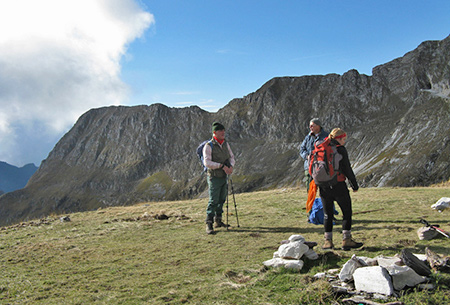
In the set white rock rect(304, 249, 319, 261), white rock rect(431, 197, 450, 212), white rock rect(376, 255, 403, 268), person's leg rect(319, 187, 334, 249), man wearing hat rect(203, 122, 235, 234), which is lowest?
white rock rect(431, 197, 450, 212)

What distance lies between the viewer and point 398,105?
11650 cm

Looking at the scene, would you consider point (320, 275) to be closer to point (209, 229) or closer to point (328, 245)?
point (328, 245)

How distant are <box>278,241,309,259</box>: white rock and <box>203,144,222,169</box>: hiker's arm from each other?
4561 millimetres

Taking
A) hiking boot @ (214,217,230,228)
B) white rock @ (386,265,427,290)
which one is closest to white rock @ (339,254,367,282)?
white rock @ (386,265,427,290)

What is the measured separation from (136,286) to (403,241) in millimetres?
5641

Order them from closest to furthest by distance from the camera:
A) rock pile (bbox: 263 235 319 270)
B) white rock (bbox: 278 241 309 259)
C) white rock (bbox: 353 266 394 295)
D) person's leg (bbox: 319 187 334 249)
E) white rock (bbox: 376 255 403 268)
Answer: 1. white rock (bbox: 353 266 394 295)
2. white rock (bbox: 376 255 403 268)
3. rock pile (bbox: 263 235 319 270)
4. white rock (bbox: 278 241 309 259)
5. person's leg (bbox: 319 187 334 249)

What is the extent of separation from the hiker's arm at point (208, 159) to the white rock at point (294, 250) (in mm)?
4561

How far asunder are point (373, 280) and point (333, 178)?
283cm

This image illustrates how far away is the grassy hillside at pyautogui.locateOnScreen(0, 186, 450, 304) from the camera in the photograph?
4.50 meters

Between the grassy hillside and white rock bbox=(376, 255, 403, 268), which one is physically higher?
white rock bbox=(376, 255, 403, 268)

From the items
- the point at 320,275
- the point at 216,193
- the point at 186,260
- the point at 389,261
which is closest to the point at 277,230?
the point at 216,193

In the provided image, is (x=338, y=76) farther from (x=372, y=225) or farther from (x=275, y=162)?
(x=372, y=225)

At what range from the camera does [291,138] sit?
144 metres

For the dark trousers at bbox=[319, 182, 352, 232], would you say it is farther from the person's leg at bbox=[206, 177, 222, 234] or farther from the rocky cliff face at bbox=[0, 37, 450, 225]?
the rocky cliff face at bbox=[0, 37, 450, 225]
